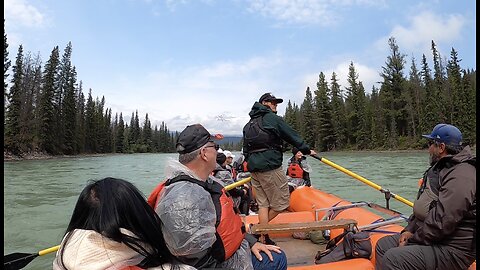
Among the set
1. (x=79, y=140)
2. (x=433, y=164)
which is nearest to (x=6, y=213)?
(x=433, y=164)

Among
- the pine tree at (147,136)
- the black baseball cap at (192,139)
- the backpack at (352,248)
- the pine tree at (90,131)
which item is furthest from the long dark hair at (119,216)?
the pine tree at (147,136)

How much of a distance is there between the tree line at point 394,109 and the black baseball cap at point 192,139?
41.8 m

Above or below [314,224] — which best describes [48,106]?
above

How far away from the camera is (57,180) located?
663 inches

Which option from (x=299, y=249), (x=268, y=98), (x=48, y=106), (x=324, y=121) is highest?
(x=48, y=106)

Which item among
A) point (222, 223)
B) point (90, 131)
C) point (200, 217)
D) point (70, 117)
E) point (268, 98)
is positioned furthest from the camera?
point (90, 131)

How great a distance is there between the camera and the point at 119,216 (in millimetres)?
1382

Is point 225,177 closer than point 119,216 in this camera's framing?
No

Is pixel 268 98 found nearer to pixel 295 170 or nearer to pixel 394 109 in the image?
pixel 295 170

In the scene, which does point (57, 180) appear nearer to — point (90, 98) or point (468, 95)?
point (468, 95)

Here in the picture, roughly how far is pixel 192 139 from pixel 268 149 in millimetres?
1925

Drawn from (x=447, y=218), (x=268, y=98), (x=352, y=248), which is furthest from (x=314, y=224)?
(x=268, y=98)

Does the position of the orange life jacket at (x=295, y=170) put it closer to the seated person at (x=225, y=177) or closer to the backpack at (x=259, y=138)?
the seated person at (x=225, y=177)

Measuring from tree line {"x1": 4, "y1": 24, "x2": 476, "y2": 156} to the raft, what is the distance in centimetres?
3436
